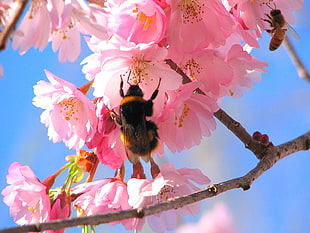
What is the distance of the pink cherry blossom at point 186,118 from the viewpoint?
191 cm

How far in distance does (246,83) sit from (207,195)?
41.1 inches

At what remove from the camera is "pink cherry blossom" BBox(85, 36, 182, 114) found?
1.85 metres

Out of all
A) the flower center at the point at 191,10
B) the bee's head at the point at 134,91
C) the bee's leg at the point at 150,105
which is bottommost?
the bee's leg at the point at 150,105

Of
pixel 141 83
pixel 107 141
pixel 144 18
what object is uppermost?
pixel 144 18

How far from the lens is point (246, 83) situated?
2518 mm

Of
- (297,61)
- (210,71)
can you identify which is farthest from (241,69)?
(297,61)

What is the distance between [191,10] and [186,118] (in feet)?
1.39

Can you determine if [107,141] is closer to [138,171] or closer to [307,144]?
[138,171]

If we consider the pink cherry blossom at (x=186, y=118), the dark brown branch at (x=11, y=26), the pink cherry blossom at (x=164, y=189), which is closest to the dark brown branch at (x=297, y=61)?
the pink cherry blossom at (x=186, y=118)

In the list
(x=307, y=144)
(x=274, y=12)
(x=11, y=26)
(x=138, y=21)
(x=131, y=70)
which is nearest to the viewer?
(x=11, y=26)

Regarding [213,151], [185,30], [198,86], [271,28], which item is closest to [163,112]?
[198,86]

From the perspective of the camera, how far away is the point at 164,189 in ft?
6.79

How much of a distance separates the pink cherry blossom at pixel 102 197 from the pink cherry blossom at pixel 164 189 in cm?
6

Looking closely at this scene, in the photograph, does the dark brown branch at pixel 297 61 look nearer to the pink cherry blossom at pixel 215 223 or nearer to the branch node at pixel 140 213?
the pink cherry blossom at pixel 215 223
